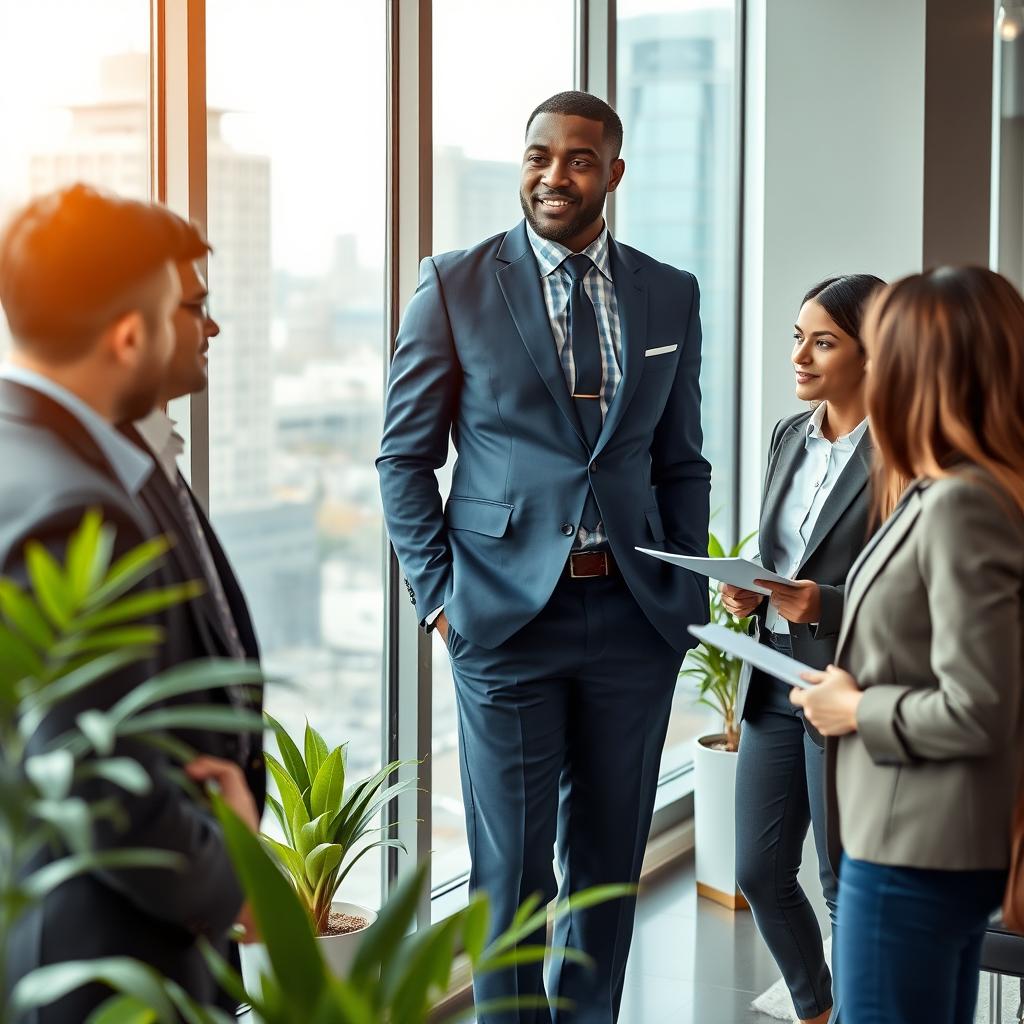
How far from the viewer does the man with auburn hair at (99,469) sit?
123 centimetres

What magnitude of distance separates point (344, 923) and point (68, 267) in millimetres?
1732

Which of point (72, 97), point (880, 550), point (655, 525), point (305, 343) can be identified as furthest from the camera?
point (305, 343)

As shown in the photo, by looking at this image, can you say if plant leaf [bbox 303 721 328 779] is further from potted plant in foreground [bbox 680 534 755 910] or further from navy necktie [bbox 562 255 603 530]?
potted plant in foreground [bbox 680 534 755 910]

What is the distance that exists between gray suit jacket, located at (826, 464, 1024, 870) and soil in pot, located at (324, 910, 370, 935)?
1271 millimetres

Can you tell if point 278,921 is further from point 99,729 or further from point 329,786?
point 329,786

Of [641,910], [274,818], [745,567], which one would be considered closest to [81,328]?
[745,567]

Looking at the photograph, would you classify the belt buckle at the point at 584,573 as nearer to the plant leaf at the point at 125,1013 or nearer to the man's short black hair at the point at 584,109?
the man's short black hair at the point at 584,109

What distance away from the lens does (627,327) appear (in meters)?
2.62

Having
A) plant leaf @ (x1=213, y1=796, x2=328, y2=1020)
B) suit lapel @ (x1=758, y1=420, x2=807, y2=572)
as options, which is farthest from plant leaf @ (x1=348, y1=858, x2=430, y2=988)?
suit lapel @ (x1=758, y1=420, x2=807, y2=572)

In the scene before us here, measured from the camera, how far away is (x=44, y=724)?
121 cm

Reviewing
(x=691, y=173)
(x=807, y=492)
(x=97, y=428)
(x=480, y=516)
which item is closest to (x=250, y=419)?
(x=480, y=516)

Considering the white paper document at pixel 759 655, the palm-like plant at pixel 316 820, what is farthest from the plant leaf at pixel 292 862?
the white paper document at pixel 759 655

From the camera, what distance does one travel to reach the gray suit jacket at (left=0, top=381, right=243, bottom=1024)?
1.21 m

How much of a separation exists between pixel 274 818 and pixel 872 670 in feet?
5.24
